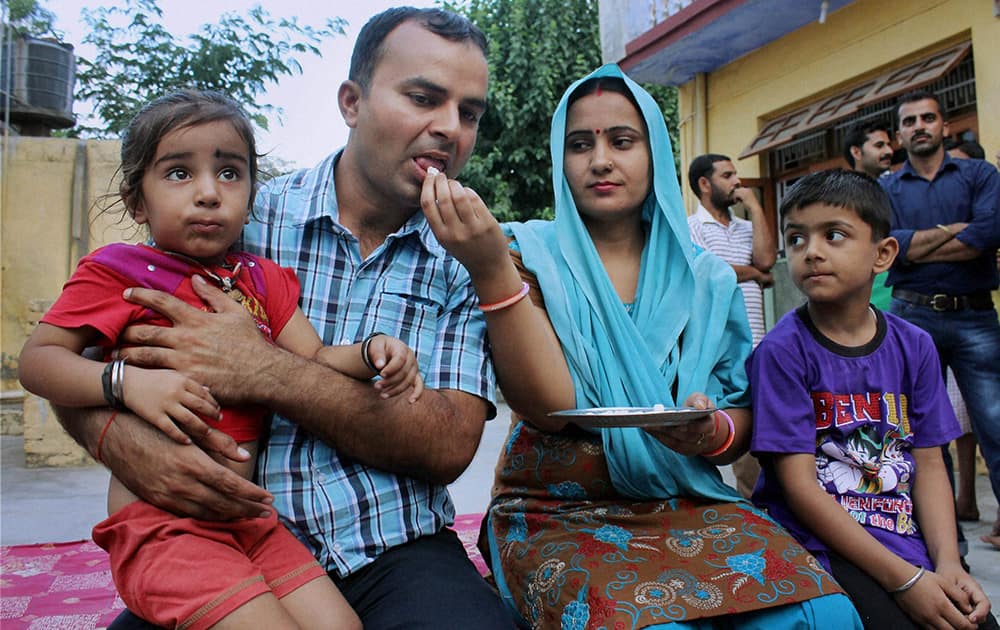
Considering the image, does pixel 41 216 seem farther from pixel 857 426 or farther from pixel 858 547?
pixel 858 547

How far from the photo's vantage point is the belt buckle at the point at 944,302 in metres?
3.83

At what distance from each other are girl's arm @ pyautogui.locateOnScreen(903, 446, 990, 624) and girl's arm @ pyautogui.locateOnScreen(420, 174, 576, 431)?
92 centimetres

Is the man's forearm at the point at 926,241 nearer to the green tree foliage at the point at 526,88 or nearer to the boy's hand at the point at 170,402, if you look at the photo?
the boy's hand at the point at 170,402

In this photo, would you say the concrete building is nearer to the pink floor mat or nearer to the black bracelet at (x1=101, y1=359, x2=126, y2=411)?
the pink floor mat

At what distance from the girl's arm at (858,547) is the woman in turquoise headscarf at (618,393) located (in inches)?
4.9

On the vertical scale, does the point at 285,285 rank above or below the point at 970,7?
below

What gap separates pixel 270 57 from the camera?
10.6 metres

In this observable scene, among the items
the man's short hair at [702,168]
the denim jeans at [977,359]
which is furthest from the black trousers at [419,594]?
the man's short hair at [702,168]

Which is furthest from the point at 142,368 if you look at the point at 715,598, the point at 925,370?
the point at 925,370

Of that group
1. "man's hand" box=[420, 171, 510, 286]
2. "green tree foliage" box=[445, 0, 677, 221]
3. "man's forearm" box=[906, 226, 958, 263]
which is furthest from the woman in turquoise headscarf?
"green tree foliage" box=[445, 0, 677, 221]

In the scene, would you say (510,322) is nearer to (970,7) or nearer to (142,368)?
(142,368)

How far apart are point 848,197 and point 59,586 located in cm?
309

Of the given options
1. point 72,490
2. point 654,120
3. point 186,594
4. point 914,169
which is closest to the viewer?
point 186,594

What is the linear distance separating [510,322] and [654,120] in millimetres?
823
